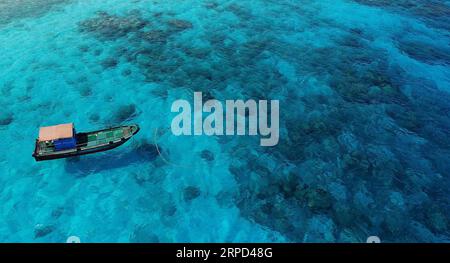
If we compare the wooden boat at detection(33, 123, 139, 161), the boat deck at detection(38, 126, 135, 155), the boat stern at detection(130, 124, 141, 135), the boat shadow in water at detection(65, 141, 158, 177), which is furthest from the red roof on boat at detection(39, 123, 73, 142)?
the boat stern at detection(130, 124, 141, 135)

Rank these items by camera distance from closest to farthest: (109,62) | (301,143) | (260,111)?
(301,143), (260,111), (109,62)

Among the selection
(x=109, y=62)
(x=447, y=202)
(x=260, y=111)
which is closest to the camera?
(x=447, y=202)

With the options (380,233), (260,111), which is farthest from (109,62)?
(380,233)

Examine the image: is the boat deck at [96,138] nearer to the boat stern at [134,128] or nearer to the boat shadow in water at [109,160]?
the boat stern at [134,128]

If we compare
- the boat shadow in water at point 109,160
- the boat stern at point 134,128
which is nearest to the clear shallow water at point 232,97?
the boat shadow in water at point 109,160
